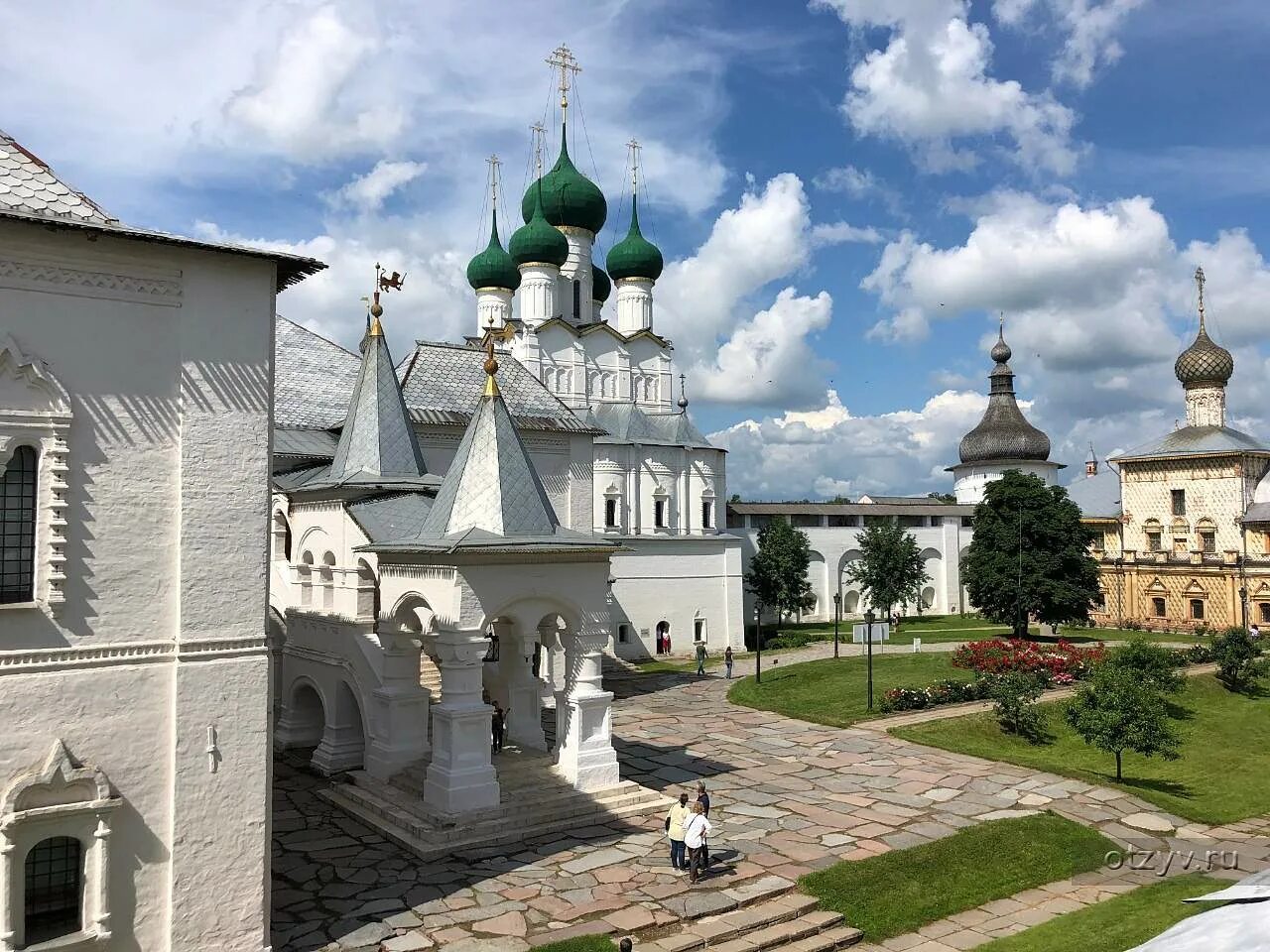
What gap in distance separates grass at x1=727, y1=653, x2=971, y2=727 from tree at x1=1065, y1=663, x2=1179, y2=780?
5.06 m

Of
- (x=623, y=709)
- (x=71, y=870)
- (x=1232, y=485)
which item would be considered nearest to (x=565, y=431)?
(x=623, y=709)

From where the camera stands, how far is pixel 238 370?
9.24 m

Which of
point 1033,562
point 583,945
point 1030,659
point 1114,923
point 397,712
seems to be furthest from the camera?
point 1033,562

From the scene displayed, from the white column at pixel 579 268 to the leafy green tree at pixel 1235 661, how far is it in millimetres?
27810

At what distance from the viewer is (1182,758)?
728 inches

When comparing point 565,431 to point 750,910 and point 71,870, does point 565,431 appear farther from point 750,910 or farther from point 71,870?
point 71,870

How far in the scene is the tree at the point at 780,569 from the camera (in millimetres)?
40531

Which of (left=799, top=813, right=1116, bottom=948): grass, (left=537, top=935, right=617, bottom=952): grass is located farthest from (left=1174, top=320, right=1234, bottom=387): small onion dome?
(left=537, top=935, right=617, bottom=952): grass

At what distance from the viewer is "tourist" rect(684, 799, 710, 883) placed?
1095 centimetres

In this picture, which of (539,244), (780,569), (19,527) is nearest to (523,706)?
(19,527)

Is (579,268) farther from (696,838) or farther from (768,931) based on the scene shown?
(768,931)

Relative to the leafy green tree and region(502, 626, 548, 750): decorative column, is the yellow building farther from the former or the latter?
region(502, 626, 548, 750): decorative column

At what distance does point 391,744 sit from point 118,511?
704cm

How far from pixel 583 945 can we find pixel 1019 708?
12.9 meters
